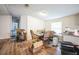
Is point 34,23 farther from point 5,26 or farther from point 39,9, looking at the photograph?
point 5,26

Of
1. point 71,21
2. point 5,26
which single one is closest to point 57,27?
point 71,21

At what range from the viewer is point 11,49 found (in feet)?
6.03

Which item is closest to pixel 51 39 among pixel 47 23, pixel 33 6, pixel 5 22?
pixel 47 23

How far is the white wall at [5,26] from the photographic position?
1.88 meters

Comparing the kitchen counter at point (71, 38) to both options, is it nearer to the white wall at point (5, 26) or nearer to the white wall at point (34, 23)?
the white wall at point (34, 23)

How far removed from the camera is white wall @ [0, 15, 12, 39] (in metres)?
1.88

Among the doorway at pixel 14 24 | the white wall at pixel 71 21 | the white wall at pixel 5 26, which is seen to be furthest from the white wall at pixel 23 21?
the white wall at pixel 71 21

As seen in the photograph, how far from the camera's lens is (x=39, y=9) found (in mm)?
1880

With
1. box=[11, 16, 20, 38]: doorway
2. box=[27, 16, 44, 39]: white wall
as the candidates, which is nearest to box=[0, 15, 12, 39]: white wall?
box=[11, 16, 20, 38]: doorway

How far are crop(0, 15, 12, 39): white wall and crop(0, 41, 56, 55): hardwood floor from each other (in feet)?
0.53

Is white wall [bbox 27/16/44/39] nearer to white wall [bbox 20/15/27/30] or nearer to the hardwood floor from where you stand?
white wall [bbox 20/15/27/30]
